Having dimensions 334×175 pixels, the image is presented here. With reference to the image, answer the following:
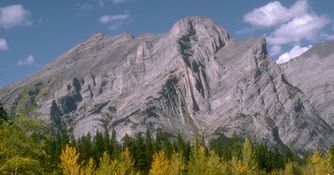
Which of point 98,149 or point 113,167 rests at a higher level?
point 98,149

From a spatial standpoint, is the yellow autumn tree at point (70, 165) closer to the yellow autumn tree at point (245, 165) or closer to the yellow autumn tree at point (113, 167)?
the yellow autumn tree at point (113, 167)

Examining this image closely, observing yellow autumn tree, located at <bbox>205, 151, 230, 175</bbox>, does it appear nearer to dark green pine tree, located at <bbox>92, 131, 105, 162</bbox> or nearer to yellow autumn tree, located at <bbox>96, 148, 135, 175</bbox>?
yellow autumn tree, located at <bbox>96, 148, 135, 175</bbox>

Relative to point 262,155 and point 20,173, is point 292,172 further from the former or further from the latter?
point 20,173

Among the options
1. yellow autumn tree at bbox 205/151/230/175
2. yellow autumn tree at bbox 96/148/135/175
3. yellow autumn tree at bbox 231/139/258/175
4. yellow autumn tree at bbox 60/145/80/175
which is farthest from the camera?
yellow autumn tree at bbox 231/139/258/175

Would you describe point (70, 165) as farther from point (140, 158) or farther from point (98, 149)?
point (140, 158)

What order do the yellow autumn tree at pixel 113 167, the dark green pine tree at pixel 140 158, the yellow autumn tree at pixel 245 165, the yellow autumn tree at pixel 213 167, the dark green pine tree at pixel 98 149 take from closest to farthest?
the yellow autumn tree at pixel 113 167, the yellow autumn tree at pixel 213 167, the yellow autumn tree at pixel 245 165, the dark green pine tree at pixel 98 149, the dark green pine tree at pixel 140 158

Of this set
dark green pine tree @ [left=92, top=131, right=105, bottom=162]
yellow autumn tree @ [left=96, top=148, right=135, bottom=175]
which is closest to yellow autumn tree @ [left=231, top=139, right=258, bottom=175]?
yellow autumn tree @ [left=96, top=148, right=135, bottom=175]

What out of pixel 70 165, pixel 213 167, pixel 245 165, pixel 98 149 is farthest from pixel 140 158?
pixel 70 165

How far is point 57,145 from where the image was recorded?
117438 mm

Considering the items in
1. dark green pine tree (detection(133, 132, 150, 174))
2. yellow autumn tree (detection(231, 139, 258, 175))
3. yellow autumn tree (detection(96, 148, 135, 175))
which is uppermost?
dark green pine tree (detection(133, 132, 150, 174))

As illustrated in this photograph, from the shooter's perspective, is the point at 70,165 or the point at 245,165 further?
the point at 245,165

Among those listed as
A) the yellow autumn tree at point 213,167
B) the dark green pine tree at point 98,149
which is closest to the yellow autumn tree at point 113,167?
the yellow autumn tree at point 213,167

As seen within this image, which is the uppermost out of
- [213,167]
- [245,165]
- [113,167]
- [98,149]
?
[98,149]

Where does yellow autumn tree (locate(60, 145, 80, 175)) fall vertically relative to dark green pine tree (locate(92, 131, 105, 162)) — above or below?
below
